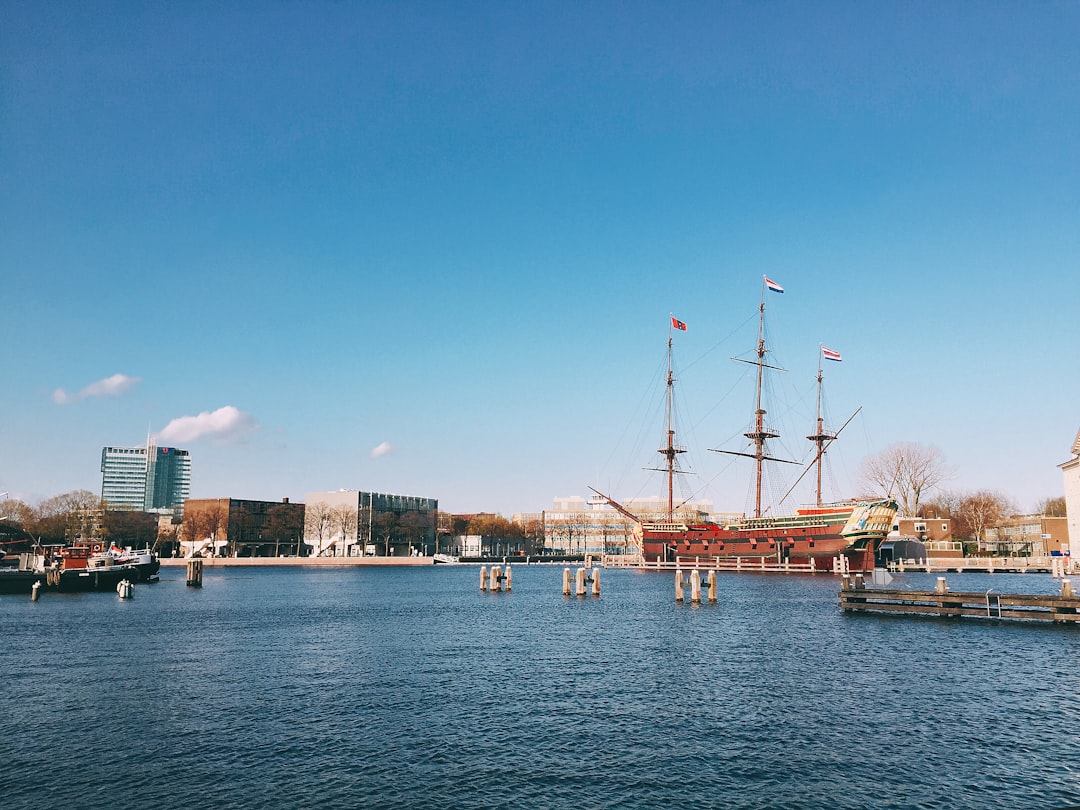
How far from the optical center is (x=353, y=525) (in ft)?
623

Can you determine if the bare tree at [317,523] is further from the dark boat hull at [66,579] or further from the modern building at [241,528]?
the dark boat hull at [66,579]

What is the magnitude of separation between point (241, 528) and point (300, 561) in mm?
20778

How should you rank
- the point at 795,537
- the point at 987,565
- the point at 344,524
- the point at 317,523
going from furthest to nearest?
1. the point at 317,523
2. the point at 344,524
3. the point at 987,565
4. the point at 795,537

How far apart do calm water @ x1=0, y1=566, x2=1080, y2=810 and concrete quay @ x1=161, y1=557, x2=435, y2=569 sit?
128929 millimetres

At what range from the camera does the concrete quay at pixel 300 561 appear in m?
175

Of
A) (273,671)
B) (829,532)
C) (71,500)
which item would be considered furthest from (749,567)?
(71,500)

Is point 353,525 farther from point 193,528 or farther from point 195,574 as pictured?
point 195,574

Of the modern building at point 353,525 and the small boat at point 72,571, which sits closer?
the small boat at point 72,571

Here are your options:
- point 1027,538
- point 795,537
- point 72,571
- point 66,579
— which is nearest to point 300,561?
point 72,571

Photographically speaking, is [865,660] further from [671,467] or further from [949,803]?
[671,467]

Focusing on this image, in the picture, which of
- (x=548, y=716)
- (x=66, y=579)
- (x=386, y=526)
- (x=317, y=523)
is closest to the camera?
(x=548, y=716)

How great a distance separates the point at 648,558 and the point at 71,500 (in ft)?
417

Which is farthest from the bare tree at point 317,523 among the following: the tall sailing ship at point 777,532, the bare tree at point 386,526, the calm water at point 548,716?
the calm water at point 548,716

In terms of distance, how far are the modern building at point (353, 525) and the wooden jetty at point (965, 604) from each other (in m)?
148
